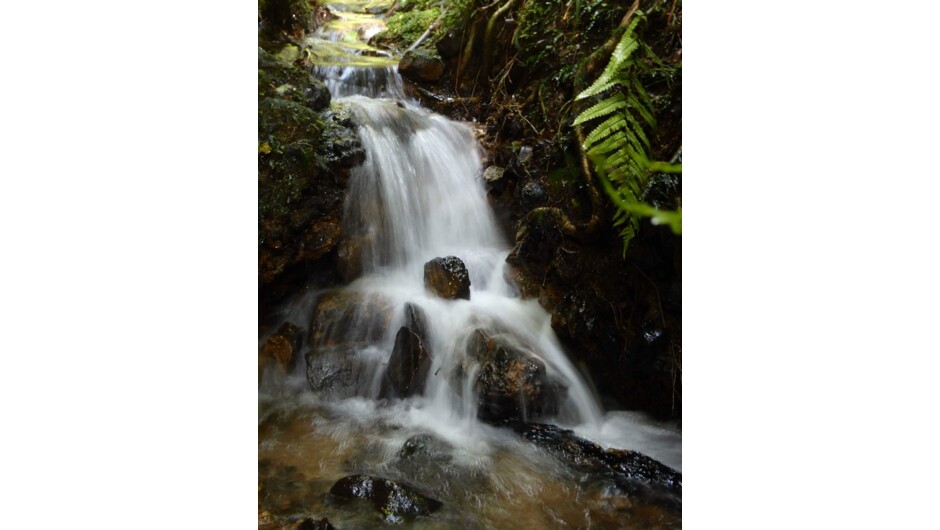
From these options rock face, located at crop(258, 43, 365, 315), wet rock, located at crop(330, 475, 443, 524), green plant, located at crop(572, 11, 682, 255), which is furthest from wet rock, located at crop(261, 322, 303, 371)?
green plant, located at crop(572, 11, 682, 255)

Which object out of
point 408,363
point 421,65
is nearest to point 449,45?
point 421,65

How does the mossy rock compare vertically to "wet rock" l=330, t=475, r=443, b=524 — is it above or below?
above

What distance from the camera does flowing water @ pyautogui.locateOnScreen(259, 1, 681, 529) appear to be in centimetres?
226

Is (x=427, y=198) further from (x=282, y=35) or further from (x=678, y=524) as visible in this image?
(x=678, y=524)

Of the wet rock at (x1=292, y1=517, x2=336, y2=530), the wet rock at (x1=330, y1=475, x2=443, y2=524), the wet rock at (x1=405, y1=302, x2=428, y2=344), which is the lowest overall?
the wet rock at (x1=292, y1=517, x2=336, y2=530)

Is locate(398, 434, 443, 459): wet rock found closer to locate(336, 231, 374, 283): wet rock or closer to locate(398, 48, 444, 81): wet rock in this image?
locate(336, 231, 374, 283): wet rock

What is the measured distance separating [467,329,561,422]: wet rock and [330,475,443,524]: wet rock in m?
0.75

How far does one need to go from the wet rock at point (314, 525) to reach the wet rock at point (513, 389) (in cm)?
109

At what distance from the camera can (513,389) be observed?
2.85 meters

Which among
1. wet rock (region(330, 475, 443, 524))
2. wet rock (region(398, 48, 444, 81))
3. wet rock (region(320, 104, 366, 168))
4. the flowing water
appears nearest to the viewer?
wet rock (region(330, 475, 443, 524))

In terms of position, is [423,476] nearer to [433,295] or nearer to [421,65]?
[433,295]
